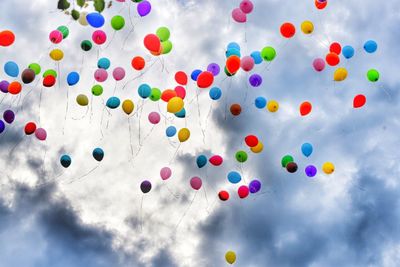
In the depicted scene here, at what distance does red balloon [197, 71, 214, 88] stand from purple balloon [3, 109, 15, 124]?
198 inches

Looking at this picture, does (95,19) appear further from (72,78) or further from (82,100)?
(82,100)

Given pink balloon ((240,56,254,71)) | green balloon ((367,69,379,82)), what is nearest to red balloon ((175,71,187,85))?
pink balloon ((240,56,254,71))

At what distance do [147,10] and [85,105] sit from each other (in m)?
3.00

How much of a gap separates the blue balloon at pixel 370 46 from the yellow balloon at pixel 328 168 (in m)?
3.33

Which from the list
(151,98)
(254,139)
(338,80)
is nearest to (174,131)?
(151,98)

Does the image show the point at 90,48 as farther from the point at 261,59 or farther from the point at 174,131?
the point at 261,59

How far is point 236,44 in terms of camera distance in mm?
12711

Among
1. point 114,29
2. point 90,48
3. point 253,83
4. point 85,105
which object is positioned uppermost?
point 253,83

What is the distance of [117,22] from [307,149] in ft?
19.8

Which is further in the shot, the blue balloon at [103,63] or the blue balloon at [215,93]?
the blue balloon at [215,93]

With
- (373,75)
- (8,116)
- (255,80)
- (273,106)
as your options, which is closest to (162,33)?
(255,80)

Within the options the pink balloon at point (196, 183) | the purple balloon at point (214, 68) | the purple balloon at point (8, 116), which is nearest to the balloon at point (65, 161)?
the purple balloon at point (8, 116)

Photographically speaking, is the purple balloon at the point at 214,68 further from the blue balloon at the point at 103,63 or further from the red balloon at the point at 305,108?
the blue balloon at the point at 103,63

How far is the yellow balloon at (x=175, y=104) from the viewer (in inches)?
471
